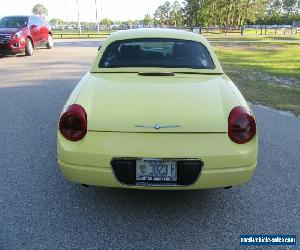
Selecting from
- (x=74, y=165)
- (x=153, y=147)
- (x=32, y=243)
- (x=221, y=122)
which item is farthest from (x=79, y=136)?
(x=221, y=122)

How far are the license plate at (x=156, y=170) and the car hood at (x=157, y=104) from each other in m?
0.26

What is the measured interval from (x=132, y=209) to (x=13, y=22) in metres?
17.0

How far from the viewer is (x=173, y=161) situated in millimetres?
3205

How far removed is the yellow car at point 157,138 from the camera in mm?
3217

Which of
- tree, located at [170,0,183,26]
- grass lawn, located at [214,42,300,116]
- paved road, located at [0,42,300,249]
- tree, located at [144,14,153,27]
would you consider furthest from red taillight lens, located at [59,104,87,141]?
tree, located at [144,14,153,27]

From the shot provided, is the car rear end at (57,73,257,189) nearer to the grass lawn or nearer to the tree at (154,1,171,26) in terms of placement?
the grass lawn

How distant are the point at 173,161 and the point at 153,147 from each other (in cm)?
19

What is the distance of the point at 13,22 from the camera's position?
18500mm

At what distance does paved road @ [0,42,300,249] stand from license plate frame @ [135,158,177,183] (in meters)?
0.43

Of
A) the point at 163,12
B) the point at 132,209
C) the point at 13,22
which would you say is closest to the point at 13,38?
the point at 13,22

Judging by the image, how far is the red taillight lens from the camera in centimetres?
335

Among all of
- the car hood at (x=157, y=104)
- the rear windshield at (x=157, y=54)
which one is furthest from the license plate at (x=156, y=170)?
the rear windshield at (x=157, y=54)

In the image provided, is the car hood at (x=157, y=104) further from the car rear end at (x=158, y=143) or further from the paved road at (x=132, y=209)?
the paved road at (x=132, y=209)

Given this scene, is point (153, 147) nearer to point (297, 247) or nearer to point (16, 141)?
point (297, 247)
